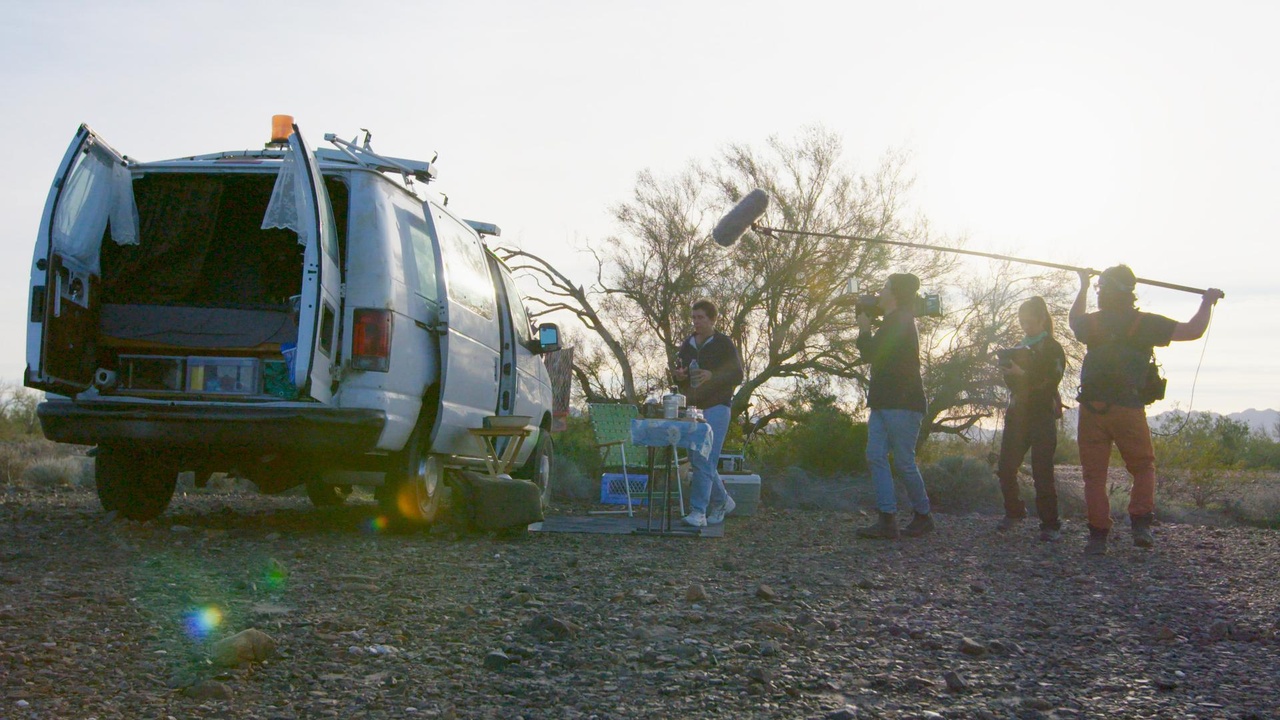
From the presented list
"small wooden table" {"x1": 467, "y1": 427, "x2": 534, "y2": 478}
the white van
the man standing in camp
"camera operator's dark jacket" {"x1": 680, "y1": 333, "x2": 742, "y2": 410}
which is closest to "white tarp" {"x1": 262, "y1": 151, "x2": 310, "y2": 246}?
the white van

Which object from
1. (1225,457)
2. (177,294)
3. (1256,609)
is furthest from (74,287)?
(1225,457)

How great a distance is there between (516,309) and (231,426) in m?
3.34

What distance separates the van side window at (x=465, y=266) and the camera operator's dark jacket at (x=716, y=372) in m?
1.49

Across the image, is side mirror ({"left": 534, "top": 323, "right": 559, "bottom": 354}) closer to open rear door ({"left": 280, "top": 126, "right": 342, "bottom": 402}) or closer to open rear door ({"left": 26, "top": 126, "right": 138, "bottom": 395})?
open rear door ({"left": 280, "top": 126, "right": 342, "bottom": 402})

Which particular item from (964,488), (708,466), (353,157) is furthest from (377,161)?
(964,488)

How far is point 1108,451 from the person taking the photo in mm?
7430

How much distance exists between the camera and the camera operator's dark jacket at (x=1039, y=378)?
28.1 ft

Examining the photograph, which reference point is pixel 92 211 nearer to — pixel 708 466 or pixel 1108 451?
pixel 708 466

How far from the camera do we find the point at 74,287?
247 inches

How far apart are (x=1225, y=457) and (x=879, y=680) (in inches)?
951

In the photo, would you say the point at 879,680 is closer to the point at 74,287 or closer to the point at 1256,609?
the point at 1256,609

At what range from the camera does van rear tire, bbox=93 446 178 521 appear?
6.80 meters

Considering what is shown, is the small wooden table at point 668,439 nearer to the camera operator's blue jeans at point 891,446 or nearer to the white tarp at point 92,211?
the camera operator's blue jeans at point 891,446

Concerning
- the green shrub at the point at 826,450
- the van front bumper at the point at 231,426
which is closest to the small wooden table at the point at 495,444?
the van front bumper at the point at 231,426
